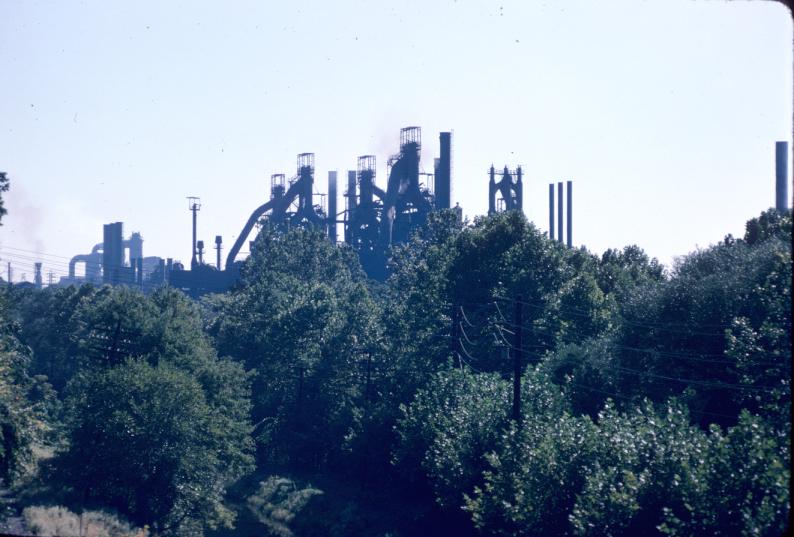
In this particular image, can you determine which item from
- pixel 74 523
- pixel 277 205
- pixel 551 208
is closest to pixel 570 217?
pixel 551 208

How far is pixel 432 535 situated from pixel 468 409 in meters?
4.96

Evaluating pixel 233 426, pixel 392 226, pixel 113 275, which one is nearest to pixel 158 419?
pixel 233 426

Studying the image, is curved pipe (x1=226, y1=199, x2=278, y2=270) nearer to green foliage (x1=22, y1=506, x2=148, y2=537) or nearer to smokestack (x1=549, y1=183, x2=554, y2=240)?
smokestack (x1=549, y1=183, x2=554, y2=240)

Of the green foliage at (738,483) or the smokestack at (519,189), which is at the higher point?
the smokestack at (519,189)

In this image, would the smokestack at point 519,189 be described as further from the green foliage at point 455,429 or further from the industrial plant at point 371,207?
the green foliage at point 455,429

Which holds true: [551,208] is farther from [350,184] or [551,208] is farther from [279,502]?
[279,502]

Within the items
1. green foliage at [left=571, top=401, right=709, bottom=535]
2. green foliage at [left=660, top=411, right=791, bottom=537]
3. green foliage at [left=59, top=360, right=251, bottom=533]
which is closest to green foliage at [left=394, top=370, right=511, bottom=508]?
green foliage at [left=59, top=360, right=251, bottom=533]

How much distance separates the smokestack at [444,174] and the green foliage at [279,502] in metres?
31.1

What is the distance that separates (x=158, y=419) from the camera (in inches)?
1033

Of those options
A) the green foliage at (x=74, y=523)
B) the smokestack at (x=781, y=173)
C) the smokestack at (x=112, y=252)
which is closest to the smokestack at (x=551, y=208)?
the smokestack at (x=781, y=173)

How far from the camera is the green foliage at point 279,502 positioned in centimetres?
3073

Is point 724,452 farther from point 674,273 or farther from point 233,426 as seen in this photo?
point 233,426

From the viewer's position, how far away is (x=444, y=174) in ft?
204

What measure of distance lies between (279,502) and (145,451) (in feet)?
27.2
